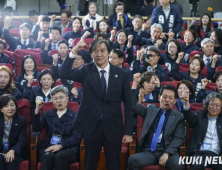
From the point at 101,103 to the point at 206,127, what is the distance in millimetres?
1195

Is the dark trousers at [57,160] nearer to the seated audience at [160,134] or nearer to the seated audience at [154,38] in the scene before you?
the seated audience at [160,134]

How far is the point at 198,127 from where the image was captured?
130 inches

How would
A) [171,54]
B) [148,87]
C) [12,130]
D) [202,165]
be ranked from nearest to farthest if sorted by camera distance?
[202,165] → [12,130] → [148,87] → [171,54]

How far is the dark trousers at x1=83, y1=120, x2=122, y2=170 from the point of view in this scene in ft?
8.15

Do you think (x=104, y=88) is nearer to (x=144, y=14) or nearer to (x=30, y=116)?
(x=30, y=116)

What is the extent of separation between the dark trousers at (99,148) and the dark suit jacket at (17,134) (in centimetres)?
92

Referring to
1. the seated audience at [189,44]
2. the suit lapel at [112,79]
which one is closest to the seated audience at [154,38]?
the seated audience at [189,44]

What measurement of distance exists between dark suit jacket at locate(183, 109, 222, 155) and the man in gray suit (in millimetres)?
100

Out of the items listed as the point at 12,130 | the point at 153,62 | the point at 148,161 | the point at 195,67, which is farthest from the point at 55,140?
the point at 195,67

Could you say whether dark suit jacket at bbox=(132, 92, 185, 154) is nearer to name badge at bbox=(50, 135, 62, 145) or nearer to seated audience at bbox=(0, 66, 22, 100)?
name badge at bbox=(50, 135, 62, 145)

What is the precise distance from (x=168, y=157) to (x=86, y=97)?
972mm

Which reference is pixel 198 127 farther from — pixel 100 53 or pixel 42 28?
pixel 42 28

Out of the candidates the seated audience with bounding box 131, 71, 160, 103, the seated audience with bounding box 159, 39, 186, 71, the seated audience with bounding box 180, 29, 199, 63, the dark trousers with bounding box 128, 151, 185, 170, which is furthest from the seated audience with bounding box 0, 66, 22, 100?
the seated audience with bounding box 180, 29, 199, 63

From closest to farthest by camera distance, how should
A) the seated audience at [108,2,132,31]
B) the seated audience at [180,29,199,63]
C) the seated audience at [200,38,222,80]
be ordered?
1. the seated audience at [200,38,222,80]
2. the seated audience at [180,29,199,63]
3. the seated audience at [108,2,132,31]
